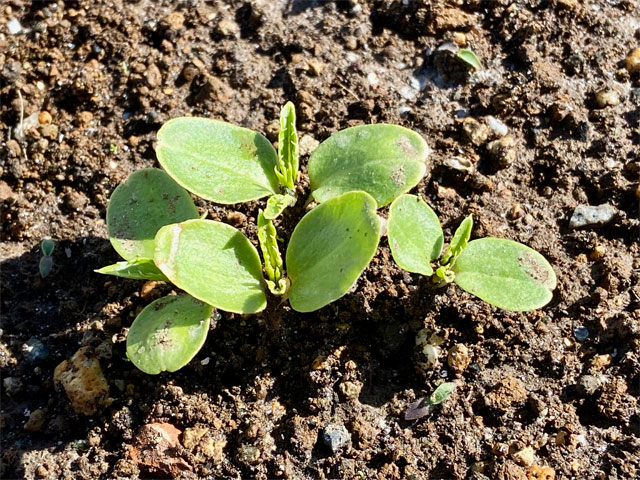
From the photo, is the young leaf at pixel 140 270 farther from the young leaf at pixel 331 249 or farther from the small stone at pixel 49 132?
the small stone at pixel 49 132

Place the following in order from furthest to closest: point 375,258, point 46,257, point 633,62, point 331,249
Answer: point 633,62
point 46,257
point 375,258
point 331,249

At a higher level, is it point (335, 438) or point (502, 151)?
point (502, 151)

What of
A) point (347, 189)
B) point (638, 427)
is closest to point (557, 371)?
point (638, 427)

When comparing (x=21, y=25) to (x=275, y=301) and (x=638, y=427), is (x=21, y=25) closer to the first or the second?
(x=275, y=301)

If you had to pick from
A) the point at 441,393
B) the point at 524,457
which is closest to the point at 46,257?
the point at 441,393

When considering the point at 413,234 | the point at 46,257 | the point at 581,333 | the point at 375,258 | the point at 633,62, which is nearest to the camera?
the point at 413,234

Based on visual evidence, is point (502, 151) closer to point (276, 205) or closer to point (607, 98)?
point (607, 98)

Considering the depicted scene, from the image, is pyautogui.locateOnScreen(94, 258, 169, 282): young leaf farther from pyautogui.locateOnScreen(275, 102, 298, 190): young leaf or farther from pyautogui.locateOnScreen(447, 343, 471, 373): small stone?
pyautogui.locateOnScreen(447, 343, 471, 373): small stone

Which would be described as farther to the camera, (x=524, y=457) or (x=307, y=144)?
(x=307, y=144)
